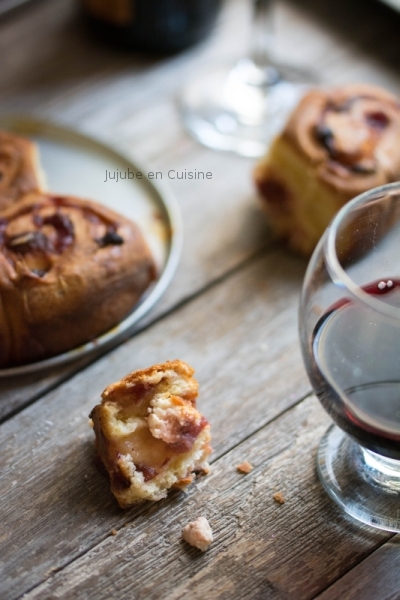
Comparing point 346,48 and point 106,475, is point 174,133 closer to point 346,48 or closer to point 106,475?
point 346,48

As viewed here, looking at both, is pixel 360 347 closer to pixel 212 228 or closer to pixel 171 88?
pixel 212 228

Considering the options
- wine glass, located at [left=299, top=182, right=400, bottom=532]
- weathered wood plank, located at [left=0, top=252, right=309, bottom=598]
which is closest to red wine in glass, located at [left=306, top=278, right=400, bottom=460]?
wine glass, located at [left=299, top=182, right=400, bottom=532]

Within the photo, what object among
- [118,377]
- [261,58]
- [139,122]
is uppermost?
[261,58]

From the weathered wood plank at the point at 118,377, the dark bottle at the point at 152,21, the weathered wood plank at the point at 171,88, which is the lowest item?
the weathered wood plank at the point at 118,377

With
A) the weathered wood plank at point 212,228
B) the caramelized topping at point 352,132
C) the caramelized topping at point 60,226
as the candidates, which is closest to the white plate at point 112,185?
the weathered wood plank at point 212,228

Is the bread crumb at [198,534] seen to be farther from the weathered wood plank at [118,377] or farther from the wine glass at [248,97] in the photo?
the wine glass at [248,97]

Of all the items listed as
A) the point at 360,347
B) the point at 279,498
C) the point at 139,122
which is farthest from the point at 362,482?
the point at 139,122
